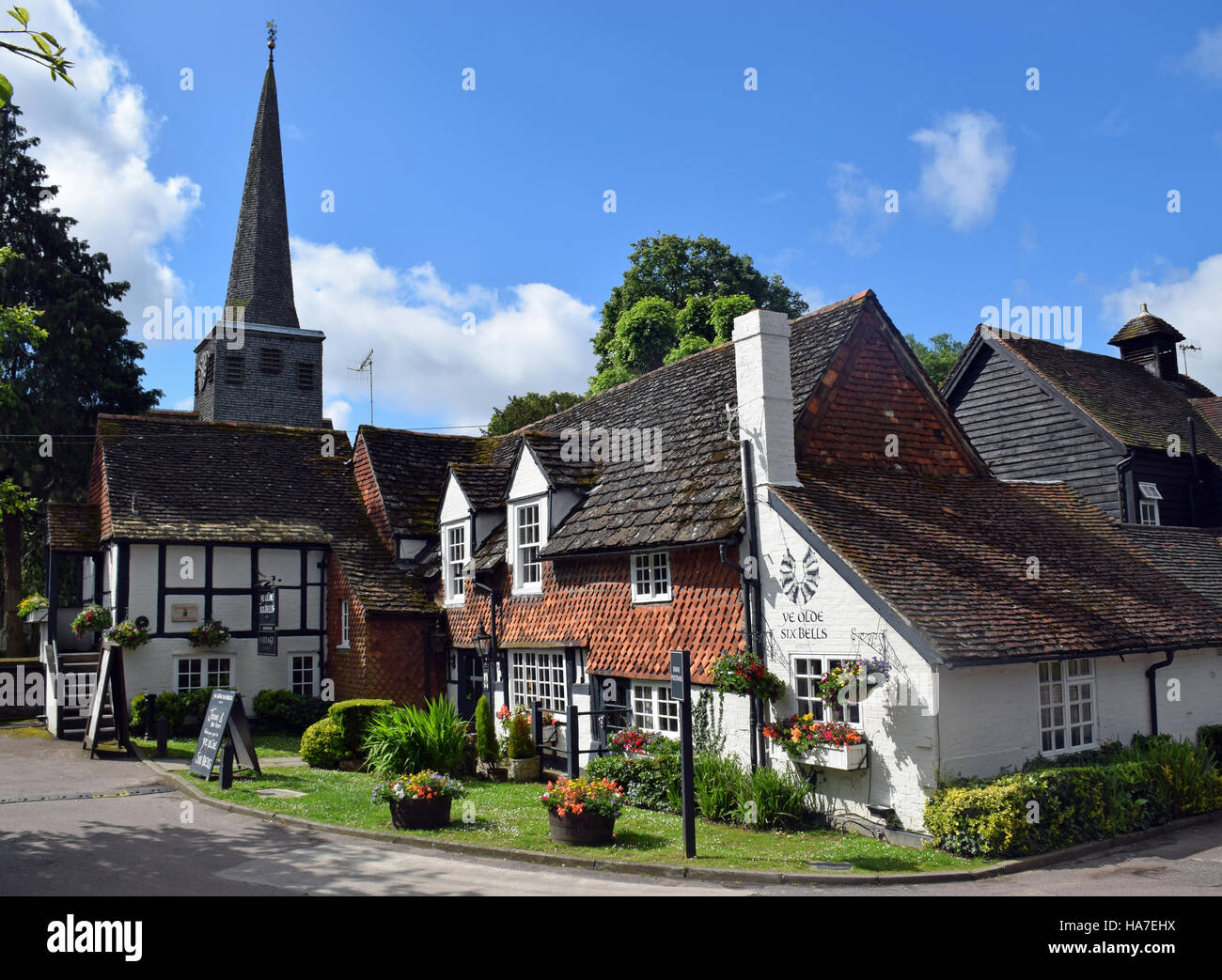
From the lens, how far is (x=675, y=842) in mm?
12414

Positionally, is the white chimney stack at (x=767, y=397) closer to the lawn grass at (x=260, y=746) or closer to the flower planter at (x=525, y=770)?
the flower planter at (x=525, y=770)

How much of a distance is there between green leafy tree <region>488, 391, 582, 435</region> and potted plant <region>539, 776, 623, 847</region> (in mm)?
38161

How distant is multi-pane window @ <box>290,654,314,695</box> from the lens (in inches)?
1006

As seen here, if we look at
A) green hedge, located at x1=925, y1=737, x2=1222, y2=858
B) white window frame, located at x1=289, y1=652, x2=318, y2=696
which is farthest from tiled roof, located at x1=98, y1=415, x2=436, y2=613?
green hedge, located at x1=925, y1=737, x2=1222, y2=858

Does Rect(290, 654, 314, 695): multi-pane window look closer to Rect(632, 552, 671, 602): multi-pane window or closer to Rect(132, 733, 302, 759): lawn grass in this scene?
Rect(132, 733, 302, 759): lawn grass

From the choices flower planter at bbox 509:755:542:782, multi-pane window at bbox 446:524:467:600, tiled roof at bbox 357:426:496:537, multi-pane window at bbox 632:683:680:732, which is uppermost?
tiled roof at bbox 357:426:496:537

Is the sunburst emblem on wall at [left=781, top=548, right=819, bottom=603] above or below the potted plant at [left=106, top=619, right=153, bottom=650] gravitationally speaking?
above

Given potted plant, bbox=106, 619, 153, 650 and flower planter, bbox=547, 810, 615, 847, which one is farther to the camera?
potted plant, bbox=106, 619, 153, 650

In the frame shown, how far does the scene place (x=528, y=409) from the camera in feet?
165

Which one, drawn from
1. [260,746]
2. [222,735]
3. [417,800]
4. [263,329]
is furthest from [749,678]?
[263,329]

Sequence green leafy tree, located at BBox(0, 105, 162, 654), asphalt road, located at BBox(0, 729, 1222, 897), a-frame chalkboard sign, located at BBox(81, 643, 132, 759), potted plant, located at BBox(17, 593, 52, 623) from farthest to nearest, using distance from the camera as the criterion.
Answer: green leafy tree, located at BBox(0, 105, 162, 654), potted plant, located at BBox(17, 593, 52, 623), a-frame chalkboard sign, located at BBox(81, 643, 132, 759), asphalt road, located at BBox(0, 729, 1222, 897)

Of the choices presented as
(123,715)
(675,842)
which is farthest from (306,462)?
(675,842)

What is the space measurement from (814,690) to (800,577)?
5.34 feet
